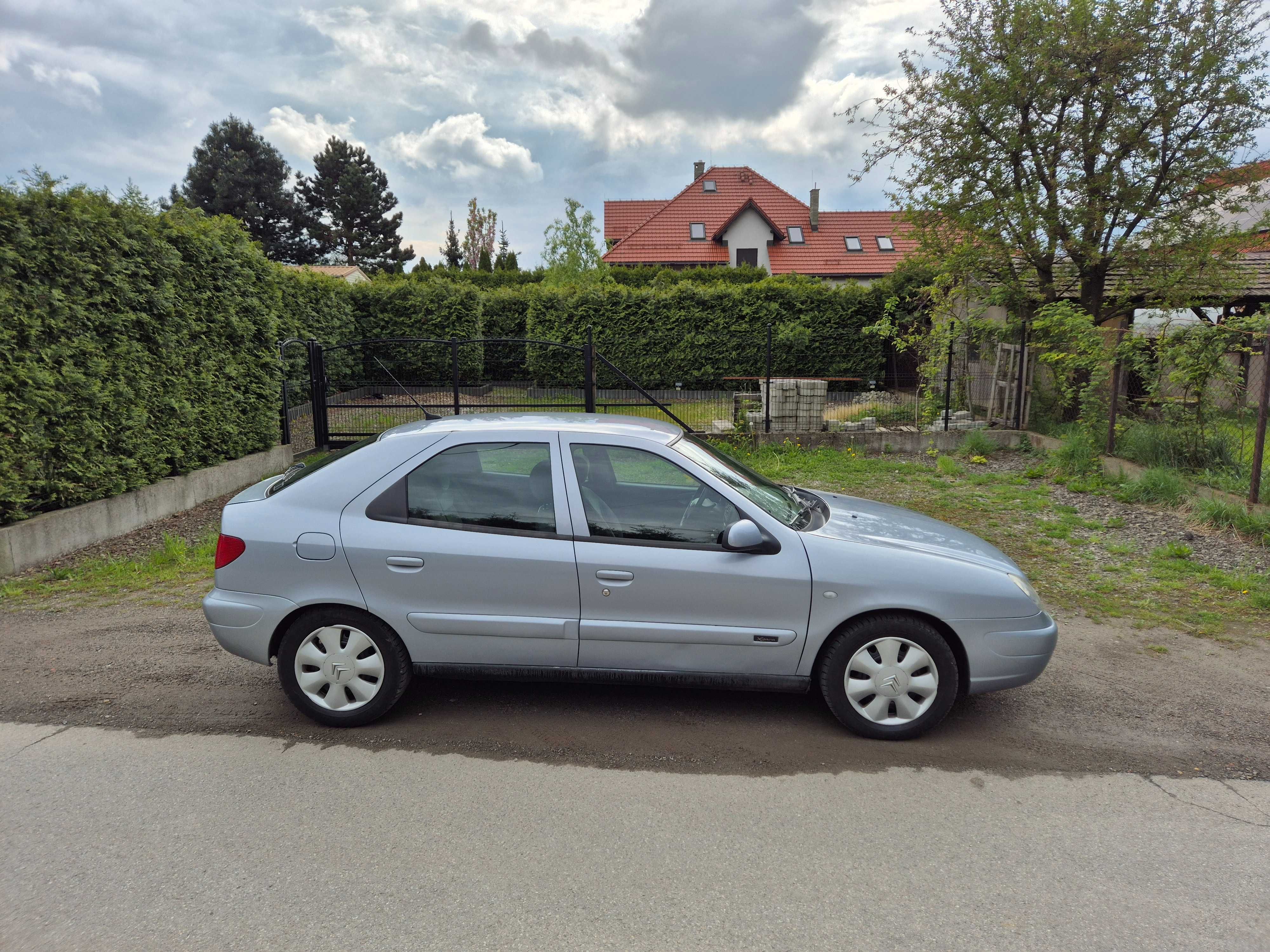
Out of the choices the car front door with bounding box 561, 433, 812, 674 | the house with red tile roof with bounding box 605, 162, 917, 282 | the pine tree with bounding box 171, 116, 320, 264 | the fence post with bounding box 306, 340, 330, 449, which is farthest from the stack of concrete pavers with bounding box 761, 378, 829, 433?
the pine tree with bounding box 171, 116, 320, 264

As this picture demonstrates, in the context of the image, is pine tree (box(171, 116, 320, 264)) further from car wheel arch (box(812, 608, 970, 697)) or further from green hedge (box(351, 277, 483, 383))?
car wheel arch (box(812, 608, 970, 697))

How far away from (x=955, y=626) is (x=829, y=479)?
730 centimetres

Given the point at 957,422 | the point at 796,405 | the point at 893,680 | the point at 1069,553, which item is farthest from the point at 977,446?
the point at 893,680

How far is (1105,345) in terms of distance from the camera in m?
10.4

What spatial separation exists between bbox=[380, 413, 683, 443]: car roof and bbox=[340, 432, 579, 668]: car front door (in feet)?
0.79

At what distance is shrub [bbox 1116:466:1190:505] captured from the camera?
8695mm

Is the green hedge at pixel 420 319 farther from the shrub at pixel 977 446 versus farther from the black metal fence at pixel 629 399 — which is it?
the shrub at pixel 977 446

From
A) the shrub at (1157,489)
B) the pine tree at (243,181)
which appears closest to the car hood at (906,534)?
the shrub at (1157,489)

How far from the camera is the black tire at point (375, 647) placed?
13.3 feet

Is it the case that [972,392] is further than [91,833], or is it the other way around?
[972,392]

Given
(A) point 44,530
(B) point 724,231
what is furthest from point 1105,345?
Answer: (B) point 724,231

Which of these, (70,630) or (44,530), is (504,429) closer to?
(70,630)

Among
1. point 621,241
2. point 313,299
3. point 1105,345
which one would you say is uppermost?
point 621,241

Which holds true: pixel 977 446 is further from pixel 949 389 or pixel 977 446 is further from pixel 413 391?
pixel 413 391
